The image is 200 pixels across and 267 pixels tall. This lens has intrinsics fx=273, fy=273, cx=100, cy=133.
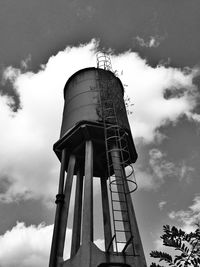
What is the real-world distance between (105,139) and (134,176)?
1.68 meters

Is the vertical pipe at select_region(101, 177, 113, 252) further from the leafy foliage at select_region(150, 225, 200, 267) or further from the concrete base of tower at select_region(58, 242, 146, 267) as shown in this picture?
the leafy foliage at select_region(150, 225, 200, 267)

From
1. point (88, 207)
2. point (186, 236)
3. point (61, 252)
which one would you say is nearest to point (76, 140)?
point (88, 207)

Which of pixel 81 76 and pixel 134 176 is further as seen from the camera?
pixel 81 76

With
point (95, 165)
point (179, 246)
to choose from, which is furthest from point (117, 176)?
point (179, 246)

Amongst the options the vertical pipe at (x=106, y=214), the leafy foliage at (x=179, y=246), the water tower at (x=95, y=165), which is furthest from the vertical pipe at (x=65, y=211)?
the leafy foliage at (x=179, y=246)

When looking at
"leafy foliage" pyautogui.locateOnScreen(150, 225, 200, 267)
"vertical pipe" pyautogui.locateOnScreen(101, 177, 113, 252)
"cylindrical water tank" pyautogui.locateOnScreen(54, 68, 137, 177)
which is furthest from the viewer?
"vertical pipe" pyautogui.locateOnScreen(101, 177, 113, 252)

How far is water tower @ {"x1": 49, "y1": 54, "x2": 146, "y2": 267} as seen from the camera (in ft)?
25.2

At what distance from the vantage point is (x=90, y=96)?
1165 centimetres

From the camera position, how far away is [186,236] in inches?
82.1

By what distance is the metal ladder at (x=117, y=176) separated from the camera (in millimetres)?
7836

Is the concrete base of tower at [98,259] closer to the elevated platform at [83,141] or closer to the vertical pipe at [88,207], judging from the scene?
the vertical pipe at [88,207]

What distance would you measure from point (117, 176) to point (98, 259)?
8.75ft

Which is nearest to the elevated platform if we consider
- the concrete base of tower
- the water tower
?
the water tower

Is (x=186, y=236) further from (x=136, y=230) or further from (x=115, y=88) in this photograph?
(x=115, y=88)
